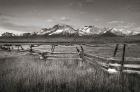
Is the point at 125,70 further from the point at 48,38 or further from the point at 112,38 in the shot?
the point at 48,38

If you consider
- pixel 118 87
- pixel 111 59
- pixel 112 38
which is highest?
pixel 112 38

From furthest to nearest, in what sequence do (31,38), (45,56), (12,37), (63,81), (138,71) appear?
(45,56) < (138,71) < (63,81) < (12,37) < (31,38)

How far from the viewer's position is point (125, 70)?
5816 mm

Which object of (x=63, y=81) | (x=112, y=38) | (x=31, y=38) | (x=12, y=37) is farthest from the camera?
(x=63, y=81)

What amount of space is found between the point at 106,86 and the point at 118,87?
12.2 inches

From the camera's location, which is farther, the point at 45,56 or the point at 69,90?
the point at 45,56

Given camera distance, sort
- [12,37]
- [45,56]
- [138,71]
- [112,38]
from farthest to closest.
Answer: [45,56] < [138,71] < [12,37] < [112,38]

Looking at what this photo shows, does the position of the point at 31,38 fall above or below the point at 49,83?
above

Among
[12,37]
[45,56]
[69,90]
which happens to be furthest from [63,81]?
[45,56]

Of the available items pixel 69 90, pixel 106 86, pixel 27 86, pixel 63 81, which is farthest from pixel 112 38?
pixel 27 86

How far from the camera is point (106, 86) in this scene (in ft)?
13.4

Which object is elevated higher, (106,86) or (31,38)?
(31,38)

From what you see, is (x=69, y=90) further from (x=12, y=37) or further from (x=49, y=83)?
(x=12, y=37)

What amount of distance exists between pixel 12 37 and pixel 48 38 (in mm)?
1094
